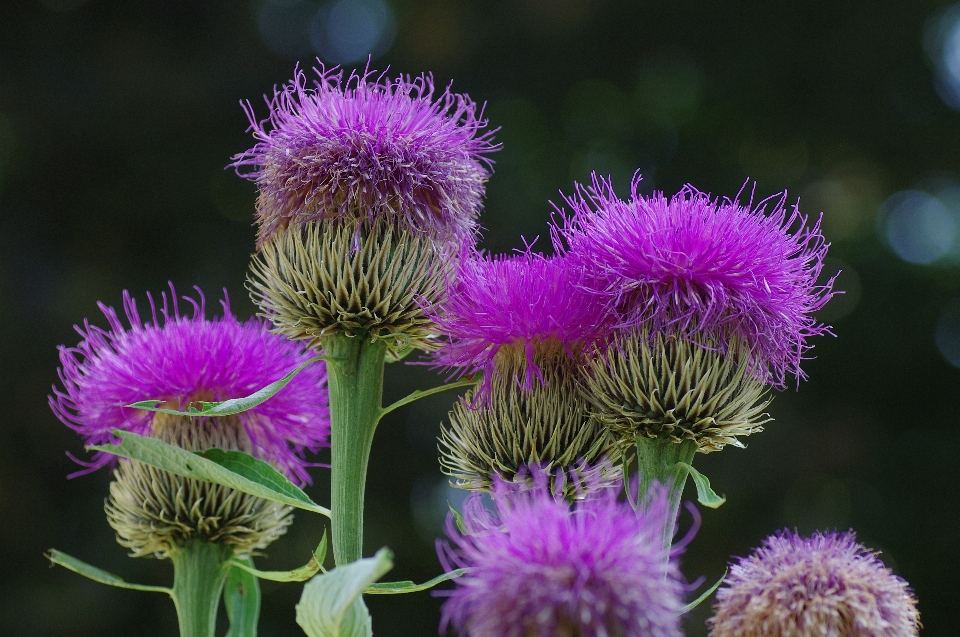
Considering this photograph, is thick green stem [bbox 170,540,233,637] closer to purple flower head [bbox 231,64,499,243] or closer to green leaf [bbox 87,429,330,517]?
green leaf [bbox 87,429,330,517]

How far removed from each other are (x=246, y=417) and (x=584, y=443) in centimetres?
118

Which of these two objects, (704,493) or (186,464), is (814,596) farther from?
(186,464)

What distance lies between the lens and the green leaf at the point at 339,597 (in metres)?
1.84

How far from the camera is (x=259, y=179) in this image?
118 inches

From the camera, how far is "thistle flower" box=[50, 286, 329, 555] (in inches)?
126

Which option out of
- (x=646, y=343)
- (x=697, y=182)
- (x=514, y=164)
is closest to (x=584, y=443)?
(x=646, y=343)

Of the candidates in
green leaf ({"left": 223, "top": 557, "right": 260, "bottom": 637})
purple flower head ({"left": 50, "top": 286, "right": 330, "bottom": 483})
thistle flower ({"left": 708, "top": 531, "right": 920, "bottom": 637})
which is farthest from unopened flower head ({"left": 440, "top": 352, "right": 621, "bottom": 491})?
green leaf ({"left": 223, "top": 557, "right": 260, "bottom": 637})

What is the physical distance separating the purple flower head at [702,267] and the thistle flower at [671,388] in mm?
47

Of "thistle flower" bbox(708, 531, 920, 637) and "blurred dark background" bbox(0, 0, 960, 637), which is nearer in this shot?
"thistle flower" bbox(708, 531, 920, 637)

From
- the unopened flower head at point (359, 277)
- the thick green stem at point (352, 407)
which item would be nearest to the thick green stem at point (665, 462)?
the unopened flower head at point (359, 277)

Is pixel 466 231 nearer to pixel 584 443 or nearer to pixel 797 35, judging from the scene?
pixel 584 443

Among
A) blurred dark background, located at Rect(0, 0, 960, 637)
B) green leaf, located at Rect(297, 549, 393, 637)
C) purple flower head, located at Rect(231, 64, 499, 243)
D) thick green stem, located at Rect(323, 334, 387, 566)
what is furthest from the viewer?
blurred dark background, located at Rect(0, 0, 960, 637)

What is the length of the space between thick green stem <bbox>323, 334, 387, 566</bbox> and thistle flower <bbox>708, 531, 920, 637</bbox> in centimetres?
114

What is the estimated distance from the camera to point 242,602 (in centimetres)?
338
